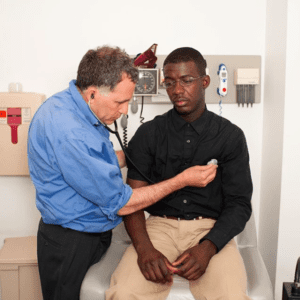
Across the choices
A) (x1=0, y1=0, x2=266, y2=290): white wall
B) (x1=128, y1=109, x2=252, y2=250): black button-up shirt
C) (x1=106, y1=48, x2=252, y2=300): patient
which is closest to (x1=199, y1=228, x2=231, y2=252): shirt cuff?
(x1=106, y1=48, x2=252, y2=300): patient

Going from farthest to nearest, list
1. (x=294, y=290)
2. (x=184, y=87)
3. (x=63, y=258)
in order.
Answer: (x=184, y=87) < (x=63, y=258) < (x=294, y=290)

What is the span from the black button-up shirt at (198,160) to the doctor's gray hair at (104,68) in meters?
0.40

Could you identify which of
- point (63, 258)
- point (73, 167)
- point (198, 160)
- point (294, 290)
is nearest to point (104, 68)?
point (73, 167)

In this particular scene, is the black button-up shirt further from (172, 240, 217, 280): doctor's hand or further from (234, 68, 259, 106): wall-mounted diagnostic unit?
(234, 68, 259, 106): wall-mounted diagnostic unit

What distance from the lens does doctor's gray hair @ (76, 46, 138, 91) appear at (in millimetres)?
1302

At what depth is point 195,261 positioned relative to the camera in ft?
4.46

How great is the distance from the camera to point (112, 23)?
2.11m

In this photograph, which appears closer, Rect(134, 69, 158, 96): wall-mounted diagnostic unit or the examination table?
the examination table

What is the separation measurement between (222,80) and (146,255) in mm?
1106

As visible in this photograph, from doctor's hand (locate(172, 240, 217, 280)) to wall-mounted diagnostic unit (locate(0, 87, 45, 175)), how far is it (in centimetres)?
112

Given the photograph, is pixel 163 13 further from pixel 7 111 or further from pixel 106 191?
pixel 106 191

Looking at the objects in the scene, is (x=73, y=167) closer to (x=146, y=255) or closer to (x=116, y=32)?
(x=146, y=255)

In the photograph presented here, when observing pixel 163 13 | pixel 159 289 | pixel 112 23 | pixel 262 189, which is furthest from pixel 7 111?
pixel 262 189

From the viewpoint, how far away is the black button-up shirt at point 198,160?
1.60m
